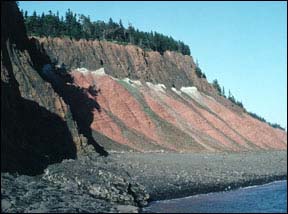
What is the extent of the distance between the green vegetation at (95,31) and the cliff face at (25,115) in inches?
1117

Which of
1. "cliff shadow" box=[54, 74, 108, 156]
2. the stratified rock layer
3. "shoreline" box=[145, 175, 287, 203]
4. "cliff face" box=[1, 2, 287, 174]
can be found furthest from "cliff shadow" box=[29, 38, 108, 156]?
"shoreline" box=[145, 175, 287, 203]

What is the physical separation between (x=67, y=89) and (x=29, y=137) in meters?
30.2

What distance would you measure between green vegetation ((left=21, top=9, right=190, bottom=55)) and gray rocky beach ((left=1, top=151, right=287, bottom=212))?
119 ft

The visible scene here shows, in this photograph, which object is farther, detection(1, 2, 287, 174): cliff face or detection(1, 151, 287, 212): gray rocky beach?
detection(1, 2, 287, 174): cliff face

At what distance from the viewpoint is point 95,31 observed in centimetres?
10069

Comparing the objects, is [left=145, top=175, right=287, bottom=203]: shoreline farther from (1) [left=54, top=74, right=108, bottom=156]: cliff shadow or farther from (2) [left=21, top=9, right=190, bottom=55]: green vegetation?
(2) [left=21, top=9, right=190, bottom=55]: green vegetation

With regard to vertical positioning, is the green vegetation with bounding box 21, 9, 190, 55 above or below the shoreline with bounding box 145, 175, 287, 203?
above

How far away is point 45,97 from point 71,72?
2751 cm

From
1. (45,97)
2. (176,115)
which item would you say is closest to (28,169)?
(45,97)

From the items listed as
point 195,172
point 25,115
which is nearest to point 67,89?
point 25,115

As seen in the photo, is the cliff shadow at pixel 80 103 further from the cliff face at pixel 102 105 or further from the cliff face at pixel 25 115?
the cliff face at pixel 25 115

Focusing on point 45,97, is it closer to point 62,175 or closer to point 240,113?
point 62,175

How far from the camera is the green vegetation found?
86188 mm

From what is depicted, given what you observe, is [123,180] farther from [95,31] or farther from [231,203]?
[95,31]
